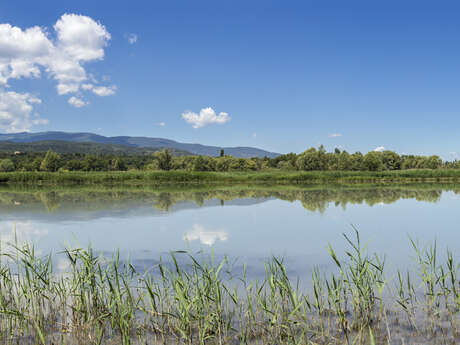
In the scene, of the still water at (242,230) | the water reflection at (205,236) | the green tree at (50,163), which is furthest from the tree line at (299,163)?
the water reflection at (205,236)

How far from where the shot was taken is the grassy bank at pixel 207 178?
145ft

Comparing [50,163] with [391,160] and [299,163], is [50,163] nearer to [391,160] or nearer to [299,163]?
[299,163]

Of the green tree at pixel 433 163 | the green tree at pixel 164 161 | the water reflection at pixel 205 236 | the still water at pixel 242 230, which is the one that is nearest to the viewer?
the still water at pixel 242 230

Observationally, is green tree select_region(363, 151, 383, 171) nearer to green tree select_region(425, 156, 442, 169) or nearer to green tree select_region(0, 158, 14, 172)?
green tree select_region(425, 156, 442, 169)

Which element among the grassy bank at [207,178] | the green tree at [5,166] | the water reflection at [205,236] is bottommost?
the water reflection at [205,236]

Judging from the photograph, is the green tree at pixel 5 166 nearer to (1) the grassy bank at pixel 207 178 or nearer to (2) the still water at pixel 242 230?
(1) the grassy bank at pixel 207 178

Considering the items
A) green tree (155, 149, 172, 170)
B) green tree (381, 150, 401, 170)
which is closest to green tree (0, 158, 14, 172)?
green tree (155, 149, 172, 170)

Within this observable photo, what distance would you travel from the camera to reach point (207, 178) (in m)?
44.9

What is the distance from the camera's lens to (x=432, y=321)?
409 centimetres

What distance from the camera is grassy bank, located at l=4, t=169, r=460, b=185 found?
4406cm

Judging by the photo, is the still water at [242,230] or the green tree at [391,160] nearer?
the still water at [242,230]

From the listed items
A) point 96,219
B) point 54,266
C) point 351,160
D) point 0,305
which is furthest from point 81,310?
point 351,160

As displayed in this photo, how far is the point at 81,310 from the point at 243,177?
4075cm

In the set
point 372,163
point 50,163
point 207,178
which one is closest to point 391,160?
point 372,163
